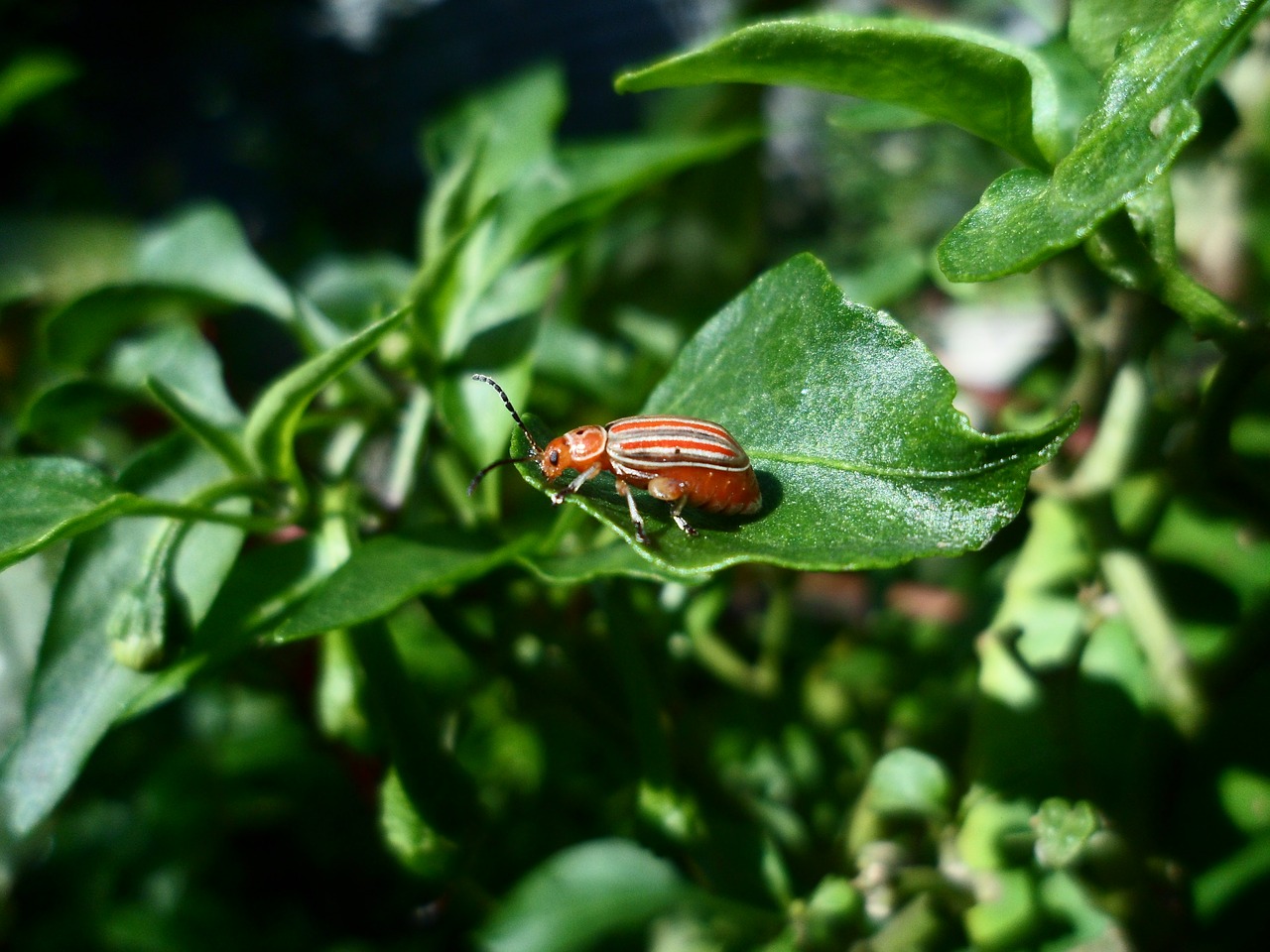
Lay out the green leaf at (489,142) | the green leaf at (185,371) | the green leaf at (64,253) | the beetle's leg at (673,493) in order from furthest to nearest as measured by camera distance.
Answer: the green leaf at (64,253), the green leaf at (489,142), the green leaf at (185,371), the beetle's leg at (673,493)

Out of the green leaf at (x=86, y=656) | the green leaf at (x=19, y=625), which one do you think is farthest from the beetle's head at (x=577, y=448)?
the green leaf at (x=19, y=625)

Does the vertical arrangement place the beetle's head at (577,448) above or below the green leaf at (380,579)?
below

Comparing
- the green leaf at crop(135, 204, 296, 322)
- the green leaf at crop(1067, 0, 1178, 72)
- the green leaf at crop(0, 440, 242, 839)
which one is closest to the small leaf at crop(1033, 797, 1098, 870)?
the green leaf at crop(1067, 0, 1178, 72)

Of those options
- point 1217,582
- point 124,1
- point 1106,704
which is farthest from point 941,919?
point 124,1

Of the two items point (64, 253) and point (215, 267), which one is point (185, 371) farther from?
point (64, 253)

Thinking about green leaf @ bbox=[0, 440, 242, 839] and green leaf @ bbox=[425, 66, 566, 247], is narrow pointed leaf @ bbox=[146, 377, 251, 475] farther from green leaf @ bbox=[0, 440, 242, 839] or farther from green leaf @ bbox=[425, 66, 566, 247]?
green leaf @ bbox=[425, 66, 566, 247]

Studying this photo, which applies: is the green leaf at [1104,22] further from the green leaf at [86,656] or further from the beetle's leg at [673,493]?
the green leaf at [86,656]

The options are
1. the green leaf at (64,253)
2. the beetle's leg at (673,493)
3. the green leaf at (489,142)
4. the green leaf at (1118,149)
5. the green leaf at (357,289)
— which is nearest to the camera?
the green leaf at (1118,149)
